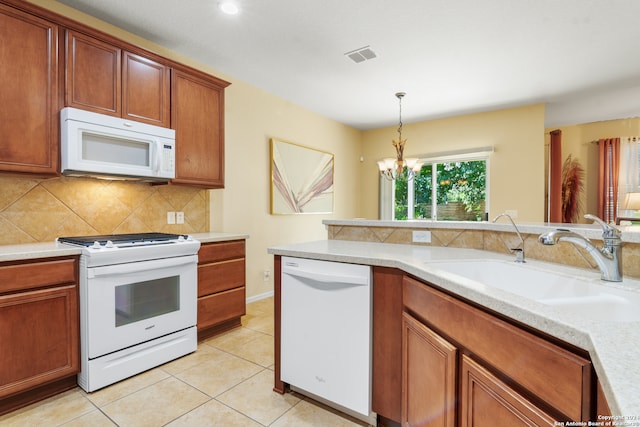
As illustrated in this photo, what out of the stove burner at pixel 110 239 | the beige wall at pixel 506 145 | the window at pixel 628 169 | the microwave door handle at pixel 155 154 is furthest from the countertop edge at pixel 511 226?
the window at pixel 628 169

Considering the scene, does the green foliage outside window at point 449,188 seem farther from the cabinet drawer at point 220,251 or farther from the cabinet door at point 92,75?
the cabinet door at point 92,75

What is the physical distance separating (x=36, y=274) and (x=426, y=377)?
2.11 m

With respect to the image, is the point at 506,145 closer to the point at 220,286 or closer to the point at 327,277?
the point at 327,277

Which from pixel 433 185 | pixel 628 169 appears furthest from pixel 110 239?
pixel 628 169

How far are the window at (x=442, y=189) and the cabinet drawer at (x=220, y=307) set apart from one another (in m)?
3.09

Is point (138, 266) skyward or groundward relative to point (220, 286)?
skyward

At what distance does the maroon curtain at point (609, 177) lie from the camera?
5.18m

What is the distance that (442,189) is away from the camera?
523 centimetres

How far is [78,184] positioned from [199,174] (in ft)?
2.90

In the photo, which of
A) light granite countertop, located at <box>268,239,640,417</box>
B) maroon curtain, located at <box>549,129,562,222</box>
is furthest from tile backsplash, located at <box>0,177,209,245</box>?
maroon curtain, located at <box>549,129,562,222</box>

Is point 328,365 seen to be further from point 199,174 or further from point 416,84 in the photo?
point 416,84

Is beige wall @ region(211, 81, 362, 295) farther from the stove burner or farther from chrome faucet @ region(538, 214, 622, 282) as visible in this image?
chrome faucet @ region(538, 214, 622, 282)

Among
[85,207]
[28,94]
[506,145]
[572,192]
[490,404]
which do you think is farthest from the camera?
[572,192]

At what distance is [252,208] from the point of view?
12.7ft
